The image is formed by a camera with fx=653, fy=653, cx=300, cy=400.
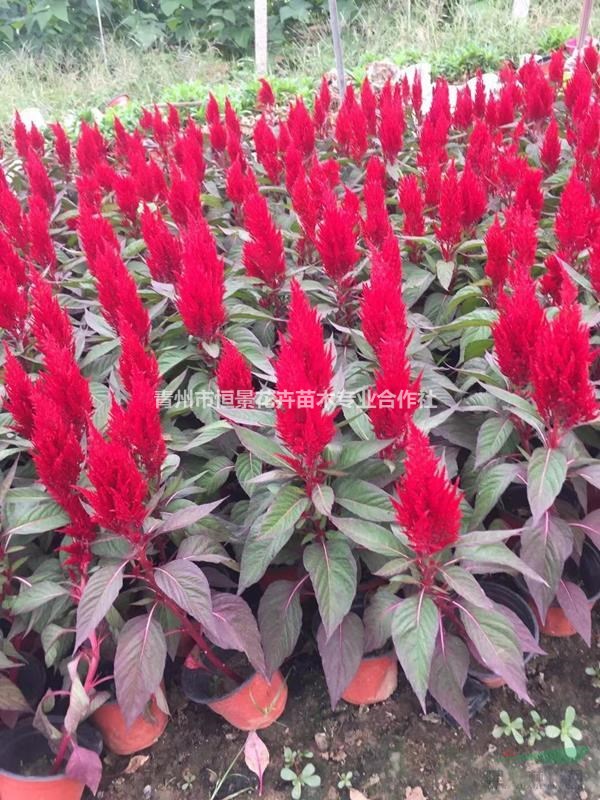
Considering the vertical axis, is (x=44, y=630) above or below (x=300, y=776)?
above

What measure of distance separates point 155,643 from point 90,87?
8.64m

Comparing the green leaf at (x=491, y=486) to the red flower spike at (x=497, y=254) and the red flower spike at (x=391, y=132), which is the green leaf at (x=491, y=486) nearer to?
the red flower spike at (x=497, y=254)

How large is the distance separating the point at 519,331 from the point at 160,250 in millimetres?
1212

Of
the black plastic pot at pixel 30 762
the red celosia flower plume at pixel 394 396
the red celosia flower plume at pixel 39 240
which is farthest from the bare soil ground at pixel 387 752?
the red celosia flower plume at pixel 39 240

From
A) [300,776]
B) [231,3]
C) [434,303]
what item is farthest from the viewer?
[231,3]

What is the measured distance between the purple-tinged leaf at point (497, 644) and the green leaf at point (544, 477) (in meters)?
0.24

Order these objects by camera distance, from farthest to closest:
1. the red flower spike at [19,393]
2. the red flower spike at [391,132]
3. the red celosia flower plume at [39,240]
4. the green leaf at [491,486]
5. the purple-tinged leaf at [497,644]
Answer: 1. the red flower spike at [391,132]
2. the red celosia flower plume at [39,240]
3. the green leaf at [491,486]
4. the red flower spike at [19,393]
5. the purple-tinged leaf at [497,644]

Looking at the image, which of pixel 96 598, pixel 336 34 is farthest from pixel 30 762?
pixel 336 34

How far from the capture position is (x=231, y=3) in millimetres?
11273

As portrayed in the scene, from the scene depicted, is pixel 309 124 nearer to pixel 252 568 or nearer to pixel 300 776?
pixel 252 568

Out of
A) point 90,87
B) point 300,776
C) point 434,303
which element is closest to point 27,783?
point 300,776

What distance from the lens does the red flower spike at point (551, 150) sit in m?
2.71

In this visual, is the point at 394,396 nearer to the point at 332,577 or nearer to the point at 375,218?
the point at 332,577

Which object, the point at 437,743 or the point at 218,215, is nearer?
the point at 437,743
